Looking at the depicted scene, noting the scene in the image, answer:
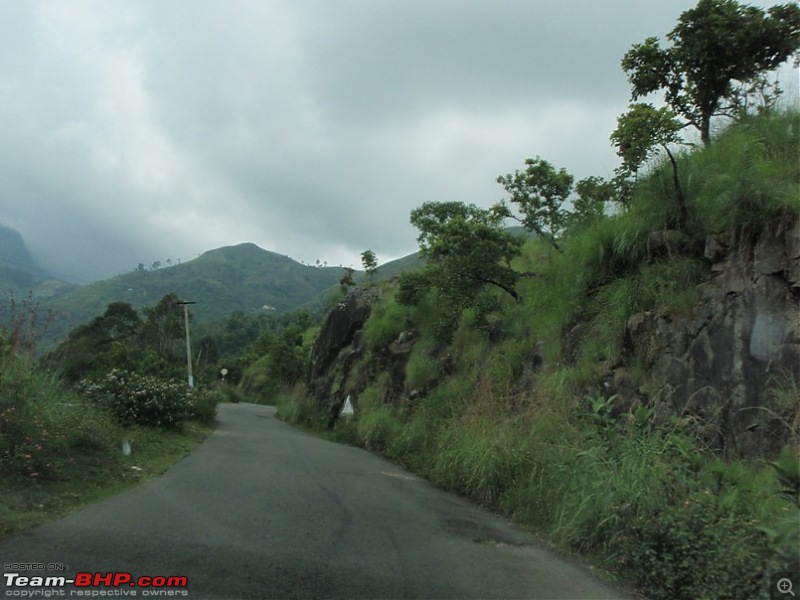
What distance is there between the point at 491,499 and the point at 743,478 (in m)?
4.31

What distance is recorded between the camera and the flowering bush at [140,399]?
15.4m

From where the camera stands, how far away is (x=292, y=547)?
6195 mm

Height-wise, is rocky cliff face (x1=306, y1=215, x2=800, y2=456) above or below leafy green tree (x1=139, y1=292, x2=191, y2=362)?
below

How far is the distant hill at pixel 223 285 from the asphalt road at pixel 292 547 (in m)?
58.4

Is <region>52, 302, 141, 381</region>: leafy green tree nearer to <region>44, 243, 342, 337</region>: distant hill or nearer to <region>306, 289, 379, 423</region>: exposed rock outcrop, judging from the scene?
<region>44, 243, 342, 337</region>: distant hill

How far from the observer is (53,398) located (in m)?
9.66

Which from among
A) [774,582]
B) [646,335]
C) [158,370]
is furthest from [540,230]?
[158,370]

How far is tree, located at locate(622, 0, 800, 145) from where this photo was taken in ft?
33.7

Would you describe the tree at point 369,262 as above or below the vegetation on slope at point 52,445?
above

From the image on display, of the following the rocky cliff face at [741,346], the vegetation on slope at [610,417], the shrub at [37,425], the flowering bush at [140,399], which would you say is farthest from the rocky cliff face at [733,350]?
the flowering bush at [140,399]

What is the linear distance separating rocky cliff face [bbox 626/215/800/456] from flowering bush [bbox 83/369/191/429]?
12138 mm

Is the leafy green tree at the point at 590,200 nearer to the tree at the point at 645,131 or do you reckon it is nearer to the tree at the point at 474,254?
the tree at the point at 474,254

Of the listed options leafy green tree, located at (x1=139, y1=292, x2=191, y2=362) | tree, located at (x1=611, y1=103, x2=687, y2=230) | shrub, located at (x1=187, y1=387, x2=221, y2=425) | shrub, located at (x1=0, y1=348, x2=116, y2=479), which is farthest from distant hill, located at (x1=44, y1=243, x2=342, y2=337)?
tree, located at (x1=611, y1=103, x2=687, y2=230)

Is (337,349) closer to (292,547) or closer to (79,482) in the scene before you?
(79,482)
